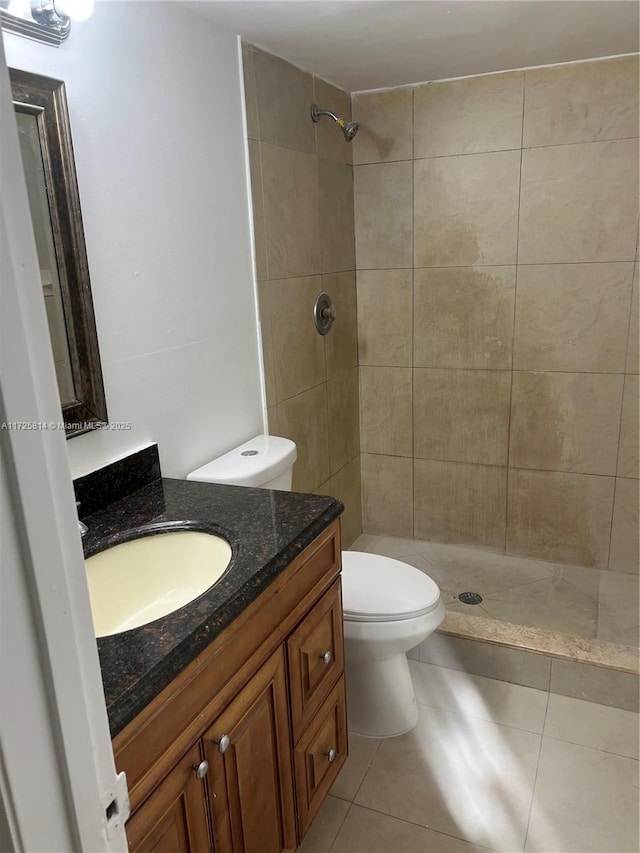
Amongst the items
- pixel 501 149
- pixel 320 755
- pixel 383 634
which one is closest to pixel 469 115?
pixel 501 149

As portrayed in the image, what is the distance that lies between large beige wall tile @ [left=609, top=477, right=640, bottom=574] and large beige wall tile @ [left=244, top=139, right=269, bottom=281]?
68.0 inches

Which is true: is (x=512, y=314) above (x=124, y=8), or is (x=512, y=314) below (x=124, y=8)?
below

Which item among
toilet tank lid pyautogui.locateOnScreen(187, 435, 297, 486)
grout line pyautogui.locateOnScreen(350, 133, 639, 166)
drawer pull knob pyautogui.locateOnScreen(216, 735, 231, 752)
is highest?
grout line pyautogui.locateOnScreen(350, 133, 639, 166)

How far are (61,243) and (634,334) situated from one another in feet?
7.05

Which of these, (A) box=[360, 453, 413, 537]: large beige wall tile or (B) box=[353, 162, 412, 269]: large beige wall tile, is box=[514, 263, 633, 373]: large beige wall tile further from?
(A) box=[360, 453, 413, 537]: large beige wall tile

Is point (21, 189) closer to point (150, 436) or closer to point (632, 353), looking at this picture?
point (150, 436)

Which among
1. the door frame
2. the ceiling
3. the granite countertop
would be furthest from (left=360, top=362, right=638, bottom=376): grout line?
the door frame

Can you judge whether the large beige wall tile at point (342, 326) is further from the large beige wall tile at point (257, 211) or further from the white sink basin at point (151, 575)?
the white sink basin at point (151, 575)

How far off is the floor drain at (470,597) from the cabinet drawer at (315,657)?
112cm

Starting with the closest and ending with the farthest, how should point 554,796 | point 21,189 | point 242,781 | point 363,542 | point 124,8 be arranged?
point 21,189, point 242,781, point 124,8, point 554,796, point 363,542

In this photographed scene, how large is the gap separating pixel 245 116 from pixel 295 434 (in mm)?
1137

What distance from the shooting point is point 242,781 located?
1.22 meters

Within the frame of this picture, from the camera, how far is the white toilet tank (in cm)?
187

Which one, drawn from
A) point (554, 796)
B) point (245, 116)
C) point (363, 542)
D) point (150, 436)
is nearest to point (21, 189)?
point (150, 436)
